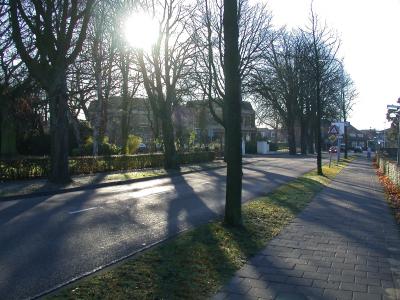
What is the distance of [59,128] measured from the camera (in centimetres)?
1877

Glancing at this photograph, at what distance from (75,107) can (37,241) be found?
3244 centimetres

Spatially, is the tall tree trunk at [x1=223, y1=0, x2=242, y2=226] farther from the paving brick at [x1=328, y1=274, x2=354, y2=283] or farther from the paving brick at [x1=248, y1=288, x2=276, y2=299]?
the paving brick at [x1=248, y1=288, x2=276, y2=299]

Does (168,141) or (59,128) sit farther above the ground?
(59,128)

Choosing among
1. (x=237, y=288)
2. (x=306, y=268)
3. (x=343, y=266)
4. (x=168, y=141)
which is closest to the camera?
(x=237, y=288)

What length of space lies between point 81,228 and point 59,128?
400 inches

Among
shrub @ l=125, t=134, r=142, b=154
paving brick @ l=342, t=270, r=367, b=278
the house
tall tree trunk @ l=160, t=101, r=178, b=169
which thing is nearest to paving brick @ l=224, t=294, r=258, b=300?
paving brick @ l=342, t=270, r=367, b=278

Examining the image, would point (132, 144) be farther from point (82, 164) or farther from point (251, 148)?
point (251, 148)

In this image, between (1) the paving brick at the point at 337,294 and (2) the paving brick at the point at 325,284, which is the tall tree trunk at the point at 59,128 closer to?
(2) the paving brick at the point at 325,284

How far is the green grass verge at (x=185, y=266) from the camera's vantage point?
17.0ft

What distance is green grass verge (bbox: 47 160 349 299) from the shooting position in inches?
204

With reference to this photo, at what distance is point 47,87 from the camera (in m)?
18.8

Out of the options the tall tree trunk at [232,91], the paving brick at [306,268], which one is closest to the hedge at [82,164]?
the tall tree trunk at [232,91]

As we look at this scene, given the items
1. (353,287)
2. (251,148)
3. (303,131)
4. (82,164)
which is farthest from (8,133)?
(303,131)

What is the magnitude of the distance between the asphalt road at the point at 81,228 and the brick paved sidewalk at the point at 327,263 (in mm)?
2085
